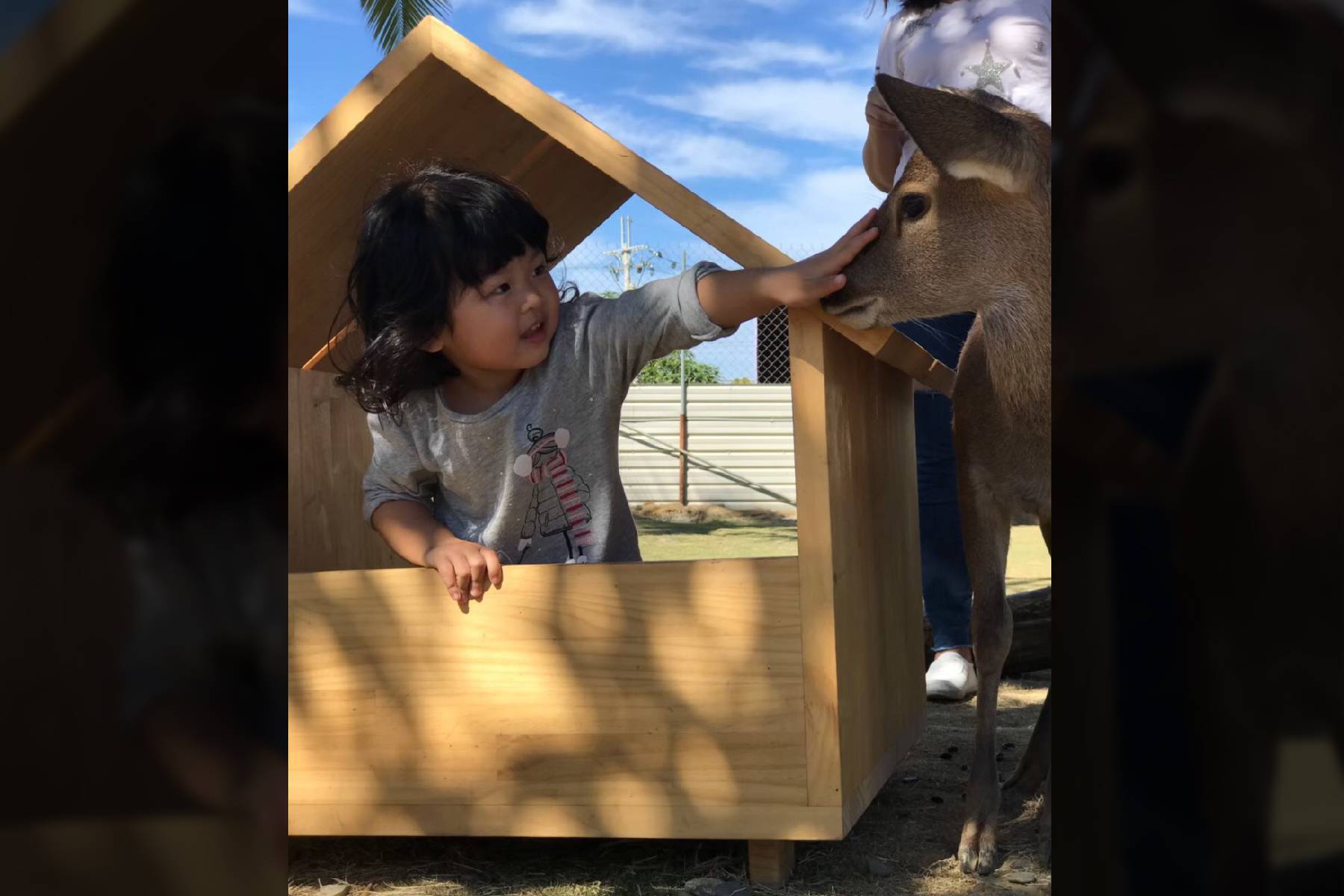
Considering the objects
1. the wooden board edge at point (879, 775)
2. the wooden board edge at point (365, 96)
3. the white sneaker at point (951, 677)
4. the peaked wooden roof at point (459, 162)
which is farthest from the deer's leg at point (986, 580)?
the wooden board edge at point (365, 96)

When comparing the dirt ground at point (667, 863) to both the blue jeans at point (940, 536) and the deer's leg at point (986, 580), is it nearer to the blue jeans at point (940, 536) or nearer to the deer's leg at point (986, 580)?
the deer's leg at point (986, 580)

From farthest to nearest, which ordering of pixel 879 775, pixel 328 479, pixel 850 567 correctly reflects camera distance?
pixel 328 479 → pixel 879 775 → pixel 850 567

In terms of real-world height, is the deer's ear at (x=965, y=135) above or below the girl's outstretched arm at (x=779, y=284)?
above

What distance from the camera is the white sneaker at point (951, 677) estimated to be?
434 centimetres

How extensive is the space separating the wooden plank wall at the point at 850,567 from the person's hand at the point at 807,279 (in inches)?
3.8

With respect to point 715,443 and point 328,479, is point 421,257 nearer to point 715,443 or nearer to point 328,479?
point 328,479

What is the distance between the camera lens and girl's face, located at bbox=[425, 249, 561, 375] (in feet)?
9.55

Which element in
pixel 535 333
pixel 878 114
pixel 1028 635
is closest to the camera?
pixel 535 333

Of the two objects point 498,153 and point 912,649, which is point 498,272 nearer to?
point 498,153

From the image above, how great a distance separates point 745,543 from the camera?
11.9 meters
